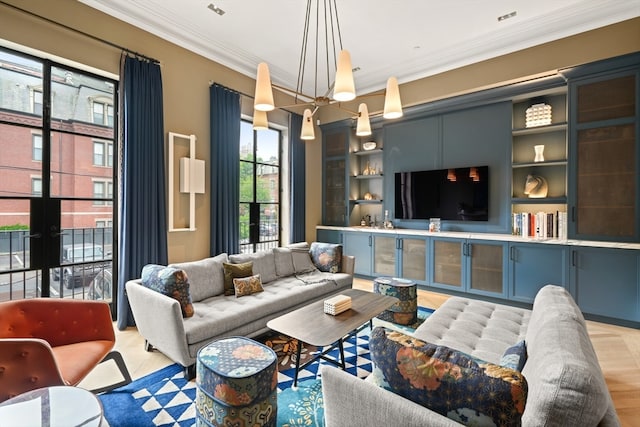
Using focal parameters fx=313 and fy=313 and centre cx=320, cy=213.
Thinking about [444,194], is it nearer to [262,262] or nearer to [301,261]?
[301,261]

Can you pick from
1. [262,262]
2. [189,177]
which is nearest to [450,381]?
[262,262]

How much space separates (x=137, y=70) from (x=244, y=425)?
3552 mm

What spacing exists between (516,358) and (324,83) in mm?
4905

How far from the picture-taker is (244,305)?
297cm

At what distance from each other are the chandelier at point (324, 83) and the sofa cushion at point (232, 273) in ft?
4.95

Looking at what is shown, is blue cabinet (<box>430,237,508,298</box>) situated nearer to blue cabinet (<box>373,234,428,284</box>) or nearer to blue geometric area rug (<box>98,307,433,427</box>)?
blue cabinet (<box>373,234,428,284</box>)

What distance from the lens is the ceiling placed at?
3350mm

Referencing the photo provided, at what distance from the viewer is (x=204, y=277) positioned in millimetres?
3191

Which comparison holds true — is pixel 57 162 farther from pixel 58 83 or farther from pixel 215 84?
pixel 215 84

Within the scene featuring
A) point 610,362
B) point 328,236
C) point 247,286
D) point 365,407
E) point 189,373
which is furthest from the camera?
point 328,236

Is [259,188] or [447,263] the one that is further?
[259,188]

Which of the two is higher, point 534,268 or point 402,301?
point 534,268

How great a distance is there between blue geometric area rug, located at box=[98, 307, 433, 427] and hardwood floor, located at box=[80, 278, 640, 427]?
21 cm

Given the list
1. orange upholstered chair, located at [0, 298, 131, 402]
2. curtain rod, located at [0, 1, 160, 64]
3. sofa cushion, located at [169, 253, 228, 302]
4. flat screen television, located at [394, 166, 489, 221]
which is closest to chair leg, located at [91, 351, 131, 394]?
orange upholstered chair, located at [0, 298, 131, 402]
